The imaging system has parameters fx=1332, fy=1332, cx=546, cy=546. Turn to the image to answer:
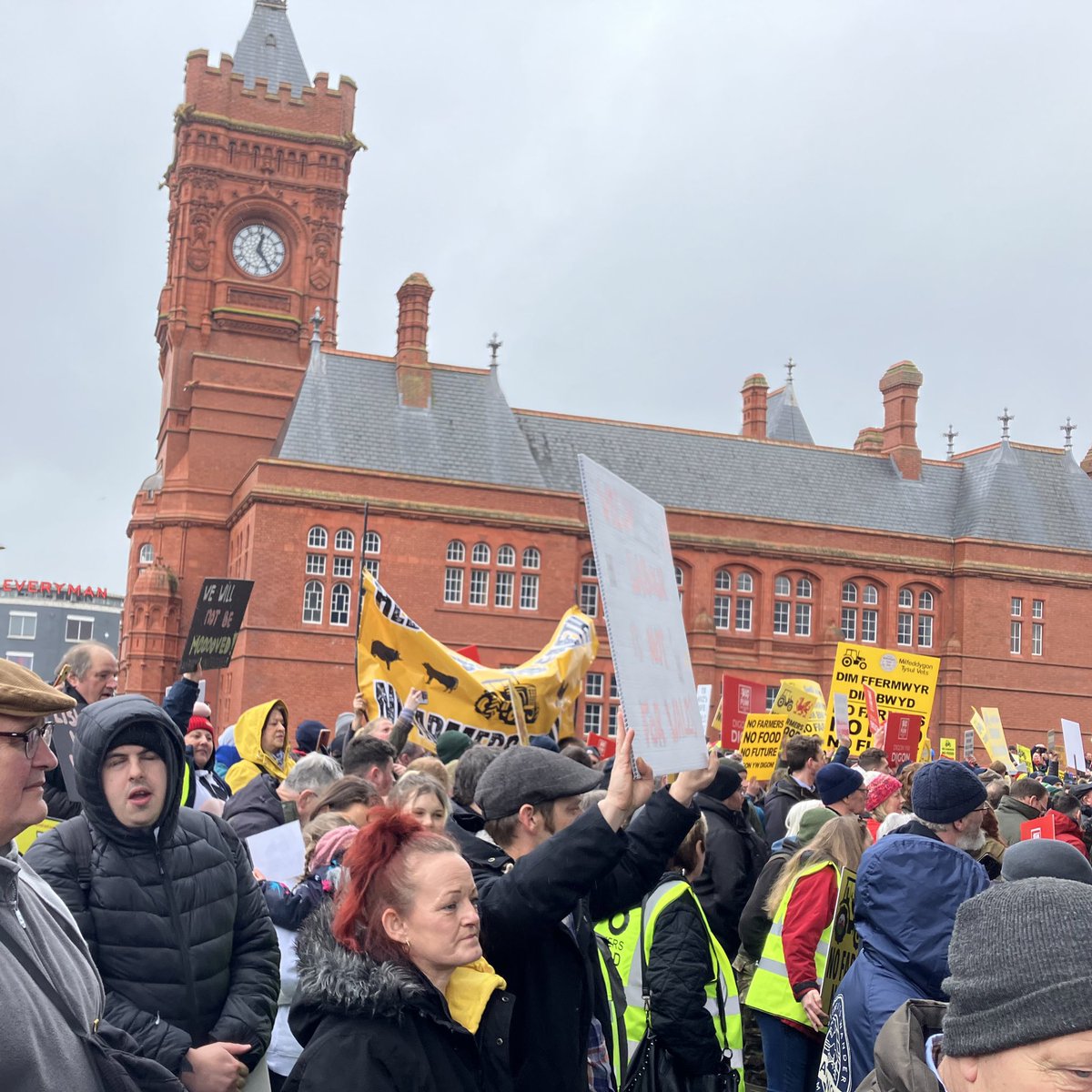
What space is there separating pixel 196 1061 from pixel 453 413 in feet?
141

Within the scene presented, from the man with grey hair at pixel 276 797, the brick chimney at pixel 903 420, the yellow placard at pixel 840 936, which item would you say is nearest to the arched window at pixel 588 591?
the brick chimney at pixel 903 420

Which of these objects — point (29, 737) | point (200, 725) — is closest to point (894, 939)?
point (29, 737)

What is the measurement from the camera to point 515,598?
144 feet

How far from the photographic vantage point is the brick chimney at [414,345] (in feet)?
151

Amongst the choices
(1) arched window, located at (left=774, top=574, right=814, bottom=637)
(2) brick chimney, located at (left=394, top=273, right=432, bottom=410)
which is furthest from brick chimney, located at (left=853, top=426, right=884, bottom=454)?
(2) brick chimney, located at (left=394, top=273, right=432, bottom=410)

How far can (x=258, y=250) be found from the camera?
5147 centimetres

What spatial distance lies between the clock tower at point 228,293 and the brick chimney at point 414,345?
4.61 meters

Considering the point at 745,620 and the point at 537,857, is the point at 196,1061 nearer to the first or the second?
the point at 537,857

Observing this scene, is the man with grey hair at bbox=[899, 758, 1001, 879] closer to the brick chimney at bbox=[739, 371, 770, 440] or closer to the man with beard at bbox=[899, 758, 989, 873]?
the man with beard at bbox=[899, 758, 989, 873]

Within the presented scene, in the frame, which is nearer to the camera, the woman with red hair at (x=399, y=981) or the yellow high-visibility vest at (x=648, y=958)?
the woman with red hair at (x=399, y=981)

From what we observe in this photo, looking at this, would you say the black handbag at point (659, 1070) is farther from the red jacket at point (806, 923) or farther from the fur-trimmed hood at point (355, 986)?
the fur-trimmed hood at point (355, 986)

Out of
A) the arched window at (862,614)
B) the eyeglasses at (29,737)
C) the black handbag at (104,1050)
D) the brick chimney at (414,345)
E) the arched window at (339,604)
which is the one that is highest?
the brick chimney at (414,345)

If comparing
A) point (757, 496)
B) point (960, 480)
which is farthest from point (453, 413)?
point (960, 480)

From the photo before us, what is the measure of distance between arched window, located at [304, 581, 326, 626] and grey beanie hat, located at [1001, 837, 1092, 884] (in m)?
38.4
